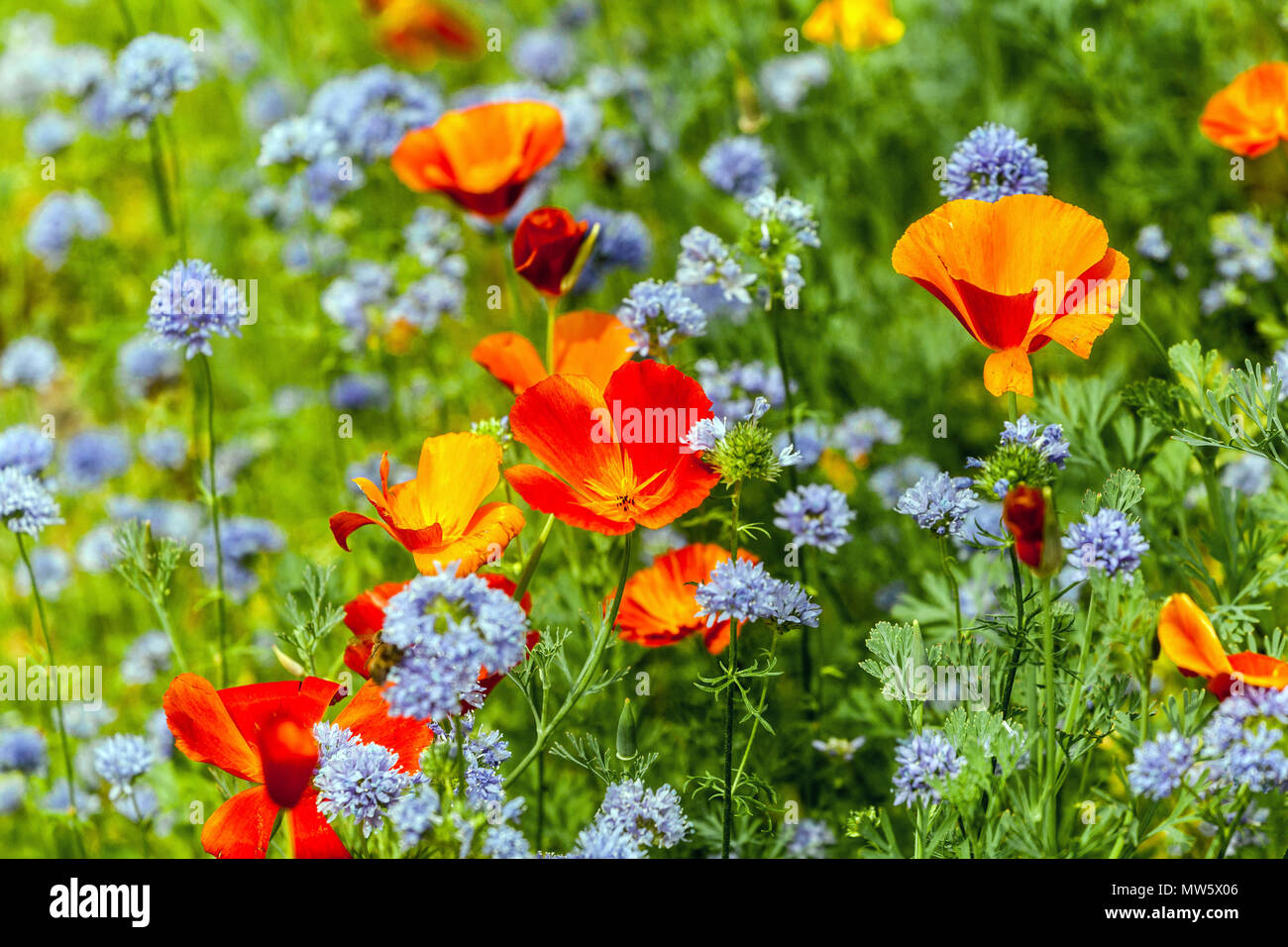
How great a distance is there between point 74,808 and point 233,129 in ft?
9.36

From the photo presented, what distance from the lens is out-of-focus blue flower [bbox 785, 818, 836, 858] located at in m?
1.69

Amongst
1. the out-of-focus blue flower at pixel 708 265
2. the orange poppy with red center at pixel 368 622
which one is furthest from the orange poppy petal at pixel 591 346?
the orange poppy with red center at pixel 368 622

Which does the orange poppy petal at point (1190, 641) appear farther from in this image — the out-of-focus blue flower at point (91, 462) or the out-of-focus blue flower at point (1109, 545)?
the out-of-focus blue flower at point (91, 462)

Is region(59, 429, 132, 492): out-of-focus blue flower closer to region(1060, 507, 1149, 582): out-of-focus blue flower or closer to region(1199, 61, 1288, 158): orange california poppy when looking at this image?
region(1060, 507, 1149, 582): out-of-focus blue flower

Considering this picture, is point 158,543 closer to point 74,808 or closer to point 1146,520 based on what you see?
point 74,808

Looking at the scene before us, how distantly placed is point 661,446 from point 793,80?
1.93 metres

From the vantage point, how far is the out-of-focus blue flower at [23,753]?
2004 millimetres

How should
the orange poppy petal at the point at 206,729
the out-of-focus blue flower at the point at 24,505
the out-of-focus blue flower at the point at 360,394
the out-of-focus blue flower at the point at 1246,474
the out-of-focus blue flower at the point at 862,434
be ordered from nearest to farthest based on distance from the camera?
the orange poppy petal at the point at 206,729 < the out-of-focus blue flower at the point at 24,505 < the out-of-focus blue flower at the point at 1246,474 < the out-of-focus blue flower at the point at 862,434 < the out-of-focus blue flower at the point at 360,394

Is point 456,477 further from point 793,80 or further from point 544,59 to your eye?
point 544,59

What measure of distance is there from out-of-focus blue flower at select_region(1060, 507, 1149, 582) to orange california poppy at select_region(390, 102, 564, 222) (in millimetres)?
973

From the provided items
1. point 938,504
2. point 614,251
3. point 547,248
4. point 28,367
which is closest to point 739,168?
point 614,251

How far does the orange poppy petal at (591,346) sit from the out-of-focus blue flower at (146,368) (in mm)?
1480

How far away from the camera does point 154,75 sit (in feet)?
7.33
